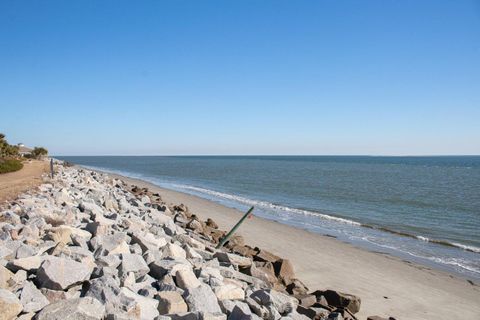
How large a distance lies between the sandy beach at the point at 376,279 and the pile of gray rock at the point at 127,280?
5.20 feet

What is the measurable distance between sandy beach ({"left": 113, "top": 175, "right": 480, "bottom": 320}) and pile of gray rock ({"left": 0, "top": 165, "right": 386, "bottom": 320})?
159 cm

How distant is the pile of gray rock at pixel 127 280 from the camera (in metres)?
4.10

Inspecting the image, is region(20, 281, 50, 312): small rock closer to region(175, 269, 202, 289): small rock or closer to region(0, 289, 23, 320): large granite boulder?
region(0, 289, 23, 320): large granite boulder

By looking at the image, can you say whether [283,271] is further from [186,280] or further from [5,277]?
[5,277]

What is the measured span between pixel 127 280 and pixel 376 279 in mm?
6805

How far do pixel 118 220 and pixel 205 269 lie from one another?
334 cm

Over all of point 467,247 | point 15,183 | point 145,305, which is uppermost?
point 15,183

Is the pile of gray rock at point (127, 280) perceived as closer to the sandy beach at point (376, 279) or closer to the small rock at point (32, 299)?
the small rock at point (32, 299)

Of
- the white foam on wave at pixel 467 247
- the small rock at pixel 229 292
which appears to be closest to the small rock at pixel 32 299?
the small rock at pixel 229 292

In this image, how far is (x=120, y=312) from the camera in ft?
13.2

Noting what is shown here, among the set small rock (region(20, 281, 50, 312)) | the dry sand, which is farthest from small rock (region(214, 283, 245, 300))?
the dry sand

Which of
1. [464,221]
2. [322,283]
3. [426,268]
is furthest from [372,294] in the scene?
[464,221]

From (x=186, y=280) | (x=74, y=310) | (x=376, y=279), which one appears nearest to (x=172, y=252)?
(x=186, y=280)

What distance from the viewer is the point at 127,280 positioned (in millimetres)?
4965
